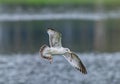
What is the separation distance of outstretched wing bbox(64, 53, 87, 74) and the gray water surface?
219 inches

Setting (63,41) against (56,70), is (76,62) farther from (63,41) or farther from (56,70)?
(63,41)

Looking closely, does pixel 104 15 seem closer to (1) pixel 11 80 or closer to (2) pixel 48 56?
(1) pixel 11 80

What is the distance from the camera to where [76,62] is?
11.2 meters

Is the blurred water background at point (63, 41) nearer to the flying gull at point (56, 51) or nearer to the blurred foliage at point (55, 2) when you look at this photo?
the blurred foliage at point (55, 2)

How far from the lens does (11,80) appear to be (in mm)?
17375

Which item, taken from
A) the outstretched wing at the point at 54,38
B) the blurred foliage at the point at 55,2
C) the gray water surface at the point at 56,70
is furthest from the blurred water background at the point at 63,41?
the outstretched wing at the point at 54,38

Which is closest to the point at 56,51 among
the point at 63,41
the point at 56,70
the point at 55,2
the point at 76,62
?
the point at 76,62

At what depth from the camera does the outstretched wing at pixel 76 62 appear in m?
11.1

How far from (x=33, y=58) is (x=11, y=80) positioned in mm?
5687

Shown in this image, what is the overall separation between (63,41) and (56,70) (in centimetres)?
1034

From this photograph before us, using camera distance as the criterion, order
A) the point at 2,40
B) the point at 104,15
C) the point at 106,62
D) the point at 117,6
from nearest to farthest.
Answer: the point at 106,62, the point at 2,40, the point at 104,15, the point at 117,6

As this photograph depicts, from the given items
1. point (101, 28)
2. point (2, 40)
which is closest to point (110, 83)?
point (2, 40)

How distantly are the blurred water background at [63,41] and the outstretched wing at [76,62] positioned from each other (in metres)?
5.61

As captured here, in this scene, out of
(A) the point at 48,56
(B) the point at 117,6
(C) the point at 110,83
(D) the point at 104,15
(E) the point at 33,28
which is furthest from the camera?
(B) the point at 117,6
